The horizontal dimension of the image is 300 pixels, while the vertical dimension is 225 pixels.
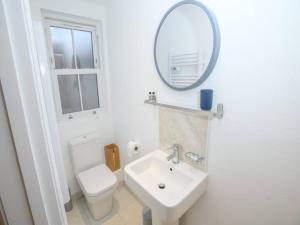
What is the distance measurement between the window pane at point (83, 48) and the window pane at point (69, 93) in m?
0.20

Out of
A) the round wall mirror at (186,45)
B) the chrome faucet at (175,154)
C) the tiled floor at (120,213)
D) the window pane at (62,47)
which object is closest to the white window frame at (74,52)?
the window pane at (62,47)

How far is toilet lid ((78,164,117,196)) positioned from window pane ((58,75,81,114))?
78cm

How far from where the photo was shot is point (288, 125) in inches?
31.2

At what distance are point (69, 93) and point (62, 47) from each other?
52 centimetres

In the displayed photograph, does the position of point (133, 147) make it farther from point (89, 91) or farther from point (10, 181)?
point (10, 181)

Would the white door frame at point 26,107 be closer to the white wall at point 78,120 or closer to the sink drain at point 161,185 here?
the sink drain at point 161,185

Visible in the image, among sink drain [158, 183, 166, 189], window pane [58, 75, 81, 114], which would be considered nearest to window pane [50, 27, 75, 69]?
window pane [58, 75, 81, 114]

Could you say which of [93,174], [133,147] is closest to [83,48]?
[133,147]

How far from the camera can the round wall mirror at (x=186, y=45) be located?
988mm

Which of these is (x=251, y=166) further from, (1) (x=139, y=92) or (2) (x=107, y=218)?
(2) (x=107, y=218)

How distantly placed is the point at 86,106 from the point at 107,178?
37.1 inches

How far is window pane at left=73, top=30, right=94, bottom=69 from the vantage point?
1889 mm

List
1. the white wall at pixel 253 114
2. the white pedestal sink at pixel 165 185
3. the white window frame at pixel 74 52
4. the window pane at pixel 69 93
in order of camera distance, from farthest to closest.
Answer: the window pane at pixel 69 93, the white window frame at pixel 74 52, the white pedestal sink at pixel 165 185, the white wall at pixel 253 114

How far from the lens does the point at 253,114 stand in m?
0.90
